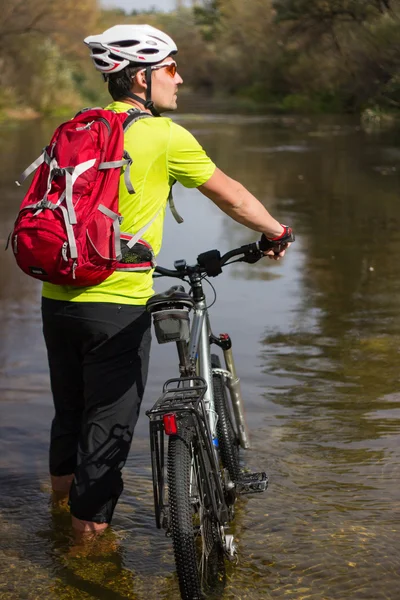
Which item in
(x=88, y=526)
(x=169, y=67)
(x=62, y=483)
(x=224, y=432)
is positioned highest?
(x=169, y=67)

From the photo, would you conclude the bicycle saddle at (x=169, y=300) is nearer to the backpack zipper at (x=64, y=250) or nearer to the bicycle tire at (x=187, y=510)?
the backpack zipper at (x=64, y=250)

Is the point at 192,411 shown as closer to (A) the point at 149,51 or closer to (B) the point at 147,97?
(B) the point at 147,97

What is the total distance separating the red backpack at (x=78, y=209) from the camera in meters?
3.58

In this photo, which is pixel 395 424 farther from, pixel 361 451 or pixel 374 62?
pixel 374 62

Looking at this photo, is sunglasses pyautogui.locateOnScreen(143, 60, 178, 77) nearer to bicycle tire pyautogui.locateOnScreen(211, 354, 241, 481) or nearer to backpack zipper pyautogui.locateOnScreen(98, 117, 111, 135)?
backpack zipper pyautogui.locateOnScreen(98, 117, 111, 135)

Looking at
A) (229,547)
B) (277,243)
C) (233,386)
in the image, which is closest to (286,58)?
(233,386)

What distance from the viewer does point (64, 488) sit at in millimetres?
4566

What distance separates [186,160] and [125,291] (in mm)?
538

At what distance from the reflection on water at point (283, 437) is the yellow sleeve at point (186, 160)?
1544mm

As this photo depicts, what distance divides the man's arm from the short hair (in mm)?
465

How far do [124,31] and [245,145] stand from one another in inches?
920

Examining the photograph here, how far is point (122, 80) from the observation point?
3.88 metres

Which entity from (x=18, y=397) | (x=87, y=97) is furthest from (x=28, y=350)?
(x=87, y=97)

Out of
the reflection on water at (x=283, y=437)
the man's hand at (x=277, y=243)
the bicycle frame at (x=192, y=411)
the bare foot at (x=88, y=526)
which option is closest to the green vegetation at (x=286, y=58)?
the reflection on water at (x=283, y=437)
